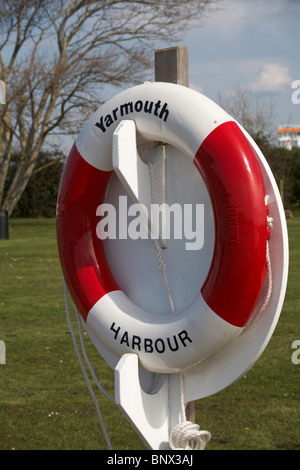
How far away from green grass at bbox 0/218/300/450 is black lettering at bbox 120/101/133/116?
1.66 meters

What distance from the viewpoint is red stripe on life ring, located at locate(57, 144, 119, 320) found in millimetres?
2559

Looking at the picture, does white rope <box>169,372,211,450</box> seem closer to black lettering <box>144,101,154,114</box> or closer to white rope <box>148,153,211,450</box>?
white rope <box>148,153,211,450</box>

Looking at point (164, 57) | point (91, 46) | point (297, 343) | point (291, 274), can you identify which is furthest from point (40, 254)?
point (91, 46)

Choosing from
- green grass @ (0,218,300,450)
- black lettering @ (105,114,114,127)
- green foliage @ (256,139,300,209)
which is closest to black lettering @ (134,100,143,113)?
black lettering @ (105,114,114,127)

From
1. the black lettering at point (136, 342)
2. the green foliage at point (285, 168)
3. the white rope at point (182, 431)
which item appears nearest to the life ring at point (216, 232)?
the black lettering at point (136, 342)

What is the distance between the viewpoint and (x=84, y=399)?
3.95 metres

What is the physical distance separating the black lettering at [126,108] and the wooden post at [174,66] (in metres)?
0.25

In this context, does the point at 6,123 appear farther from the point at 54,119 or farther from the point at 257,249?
the point at 257,249

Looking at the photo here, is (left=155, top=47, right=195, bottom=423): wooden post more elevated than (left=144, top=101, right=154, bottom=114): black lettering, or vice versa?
(left=155, top=47, right=195, bottom=423): wooden post

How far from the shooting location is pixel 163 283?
2475mm

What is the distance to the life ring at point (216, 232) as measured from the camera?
2.22 m

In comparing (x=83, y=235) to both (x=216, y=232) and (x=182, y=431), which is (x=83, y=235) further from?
(x=182, y=431)

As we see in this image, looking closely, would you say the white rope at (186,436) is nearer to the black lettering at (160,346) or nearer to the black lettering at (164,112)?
the black lettering at (160,346)

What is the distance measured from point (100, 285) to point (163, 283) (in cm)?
24
